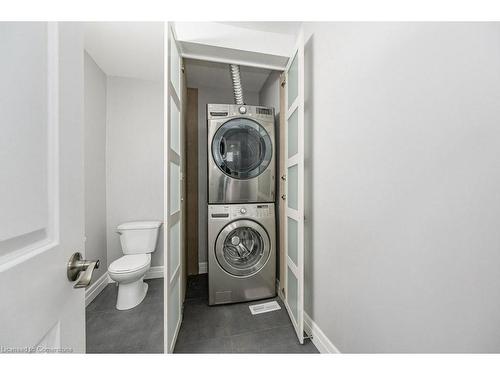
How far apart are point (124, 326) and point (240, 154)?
1.84 m

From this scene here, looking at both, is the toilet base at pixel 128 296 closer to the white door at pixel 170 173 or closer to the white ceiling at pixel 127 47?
the white door at pixel 170 173

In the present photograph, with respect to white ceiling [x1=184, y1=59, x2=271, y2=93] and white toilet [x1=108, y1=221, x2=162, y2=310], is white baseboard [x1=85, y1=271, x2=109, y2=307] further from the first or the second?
white ceiling [x1=184, y1=59, x2=271, y2=93]

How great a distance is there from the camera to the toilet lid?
170 centimetres

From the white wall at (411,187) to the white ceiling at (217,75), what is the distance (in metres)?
1.21

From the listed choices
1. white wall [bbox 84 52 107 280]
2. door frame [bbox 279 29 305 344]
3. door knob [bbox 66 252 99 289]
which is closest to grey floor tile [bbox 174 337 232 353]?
door frame [bbox 279 29 305 344]

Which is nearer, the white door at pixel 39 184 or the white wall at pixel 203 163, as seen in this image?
the white door at pixel 39 184

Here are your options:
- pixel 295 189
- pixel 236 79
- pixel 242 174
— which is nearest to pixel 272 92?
pixel 236 79

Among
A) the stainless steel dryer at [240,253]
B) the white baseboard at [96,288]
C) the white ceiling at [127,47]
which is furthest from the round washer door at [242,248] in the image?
the white ceiling at [127,47]

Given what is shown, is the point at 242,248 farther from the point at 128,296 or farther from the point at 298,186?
the point at 128,296

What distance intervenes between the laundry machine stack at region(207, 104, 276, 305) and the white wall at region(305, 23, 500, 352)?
2.52 feet

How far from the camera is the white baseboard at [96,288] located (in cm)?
183

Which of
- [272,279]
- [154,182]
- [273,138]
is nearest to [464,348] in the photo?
[272,279]

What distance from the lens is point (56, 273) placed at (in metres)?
0.43

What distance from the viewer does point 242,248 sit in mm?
2045
